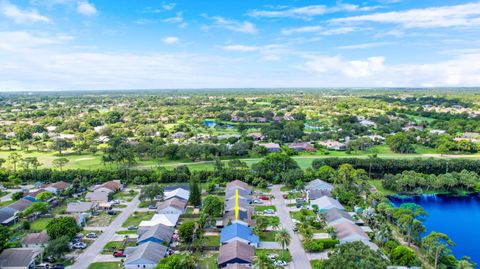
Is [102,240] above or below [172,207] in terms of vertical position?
below

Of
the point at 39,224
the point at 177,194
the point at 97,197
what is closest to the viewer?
the point at 39,224

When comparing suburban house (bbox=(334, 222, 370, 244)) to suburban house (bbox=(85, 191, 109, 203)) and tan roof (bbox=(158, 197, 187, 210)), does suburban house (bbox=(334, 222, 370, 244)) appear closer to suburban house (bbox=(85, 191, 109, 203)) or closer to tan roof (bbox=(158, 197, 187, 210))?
tan roof (bbox=(158, 197, 187, 210))

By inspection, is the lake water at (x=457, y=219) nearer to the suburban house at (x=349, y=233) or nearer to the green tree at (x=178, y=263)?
the suburban house at (x=349, y=233)

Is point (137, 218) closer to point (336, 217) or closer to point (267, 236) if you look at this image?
point (267, 236)

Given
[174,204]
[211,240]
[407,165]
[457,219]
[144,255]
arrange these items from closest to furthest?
1. [144,255]
2. [211,240]
3. [174,204]
4. [457,219]
5. [407,165]

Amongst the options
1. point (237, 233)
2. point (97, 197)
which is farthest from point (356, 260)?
point (97, 197)

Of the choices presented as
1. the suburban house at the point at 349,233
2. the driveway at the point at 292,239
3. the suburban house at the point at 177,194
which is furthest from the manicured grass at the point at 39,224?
the suburban house at the point at 349,233

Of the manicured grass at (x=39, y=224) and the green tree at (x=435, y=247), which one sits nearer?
the green tree at (x=435, y=247)
